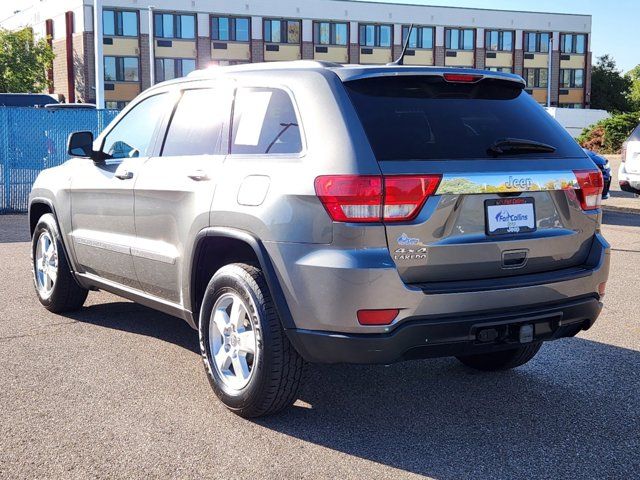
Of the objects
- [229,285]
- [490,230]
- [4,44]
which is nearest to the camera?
[490,230]

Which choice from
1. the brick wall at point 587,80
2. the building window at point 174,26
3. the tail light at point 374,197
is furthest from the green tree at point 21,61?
the tail light at point 374,197

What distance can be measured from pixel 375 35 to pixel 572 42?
17.1m

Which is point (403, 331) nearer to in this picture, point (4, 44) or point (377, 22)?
point (4, 44)

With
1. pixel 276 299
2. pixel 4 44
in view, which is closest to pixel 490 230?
pixel 276 299

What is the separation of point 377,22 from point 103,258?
181ft

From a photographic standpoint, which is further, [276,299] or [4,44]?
[4,44]

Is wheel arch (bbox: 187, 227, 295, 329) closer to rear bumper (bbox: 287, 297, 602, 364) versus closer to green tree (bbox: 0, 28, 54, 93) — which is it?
rear bumper (bbox: 287, 297, 602, 364)

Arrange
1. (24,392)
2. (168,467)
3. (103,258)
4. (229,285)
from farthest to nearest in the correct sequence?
1. (103,258)
2. (24,392)
3. (229,285)
4. (168,467)

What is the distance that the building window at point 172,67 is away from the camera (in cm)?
5403

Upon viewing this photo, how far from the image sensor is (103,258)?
5.91 m

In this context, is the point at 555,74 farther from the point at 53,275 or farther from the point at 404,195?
the point at 404,195

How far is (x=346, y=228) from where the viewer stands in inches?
151

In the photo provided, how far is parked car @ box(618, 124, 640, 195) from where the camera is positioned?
1470 centimetres

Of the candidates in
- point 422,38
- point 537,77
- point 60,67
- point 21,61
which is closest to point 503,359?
point 21,61
